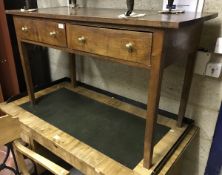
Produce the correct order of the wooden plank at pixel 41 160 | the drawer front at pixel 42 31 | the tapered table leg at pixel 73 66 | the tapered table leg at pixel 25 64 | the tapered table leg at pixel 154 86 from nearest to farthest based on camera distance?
the tapered table leg at pixel 154 86 → the wooden plank at pixel 41 160 → the drawer front at pixel 42 31 → the tapered table leg at pixel 25 64 → the tapered table leg at pixel 73 66

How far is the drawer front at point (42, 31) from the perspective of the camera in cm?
99

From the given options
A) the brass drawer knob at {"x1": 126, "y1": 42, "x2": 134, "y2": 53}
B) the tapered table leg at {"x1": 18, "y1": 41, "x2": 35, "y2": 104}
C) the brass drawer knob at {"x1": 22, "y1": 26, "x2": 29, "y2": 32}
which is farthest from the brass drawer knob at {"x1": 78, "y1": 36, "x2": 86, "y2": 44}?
the tapered table leg at {"x1": 18, "y1": 41, "x2": 35, "y2": 104}

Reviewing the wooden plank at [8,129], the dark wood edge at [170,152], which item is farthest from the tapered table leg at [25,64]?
the dark wood edge at [170,152]

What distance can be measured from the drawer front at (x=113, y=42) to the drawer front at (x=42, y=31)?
6cm

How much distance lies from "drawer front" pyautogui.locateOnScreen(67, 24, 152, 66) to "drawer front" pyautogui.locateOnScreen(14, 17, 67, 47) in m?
0.06

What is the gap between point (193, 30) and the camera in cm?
86

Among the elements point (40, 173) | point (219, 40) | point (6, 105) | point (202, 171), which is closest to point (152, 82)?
point (219, 40)

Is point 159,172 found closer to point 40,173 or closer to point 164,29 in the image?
point 164,29

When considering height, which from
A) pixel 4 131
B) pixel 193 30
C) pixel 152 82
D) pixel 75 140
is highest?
pixel 193 30

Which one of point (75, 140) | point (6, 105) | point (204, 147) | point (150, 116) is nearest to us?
point (150, 116)

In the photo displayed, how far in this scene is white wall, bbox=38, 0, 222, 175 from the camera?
3.40 ft

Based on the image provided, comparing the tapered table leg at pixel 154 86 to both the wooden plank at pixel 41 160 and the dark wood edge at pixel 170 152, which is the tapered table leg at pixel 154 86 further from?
the wooden plank at pixel 41 160

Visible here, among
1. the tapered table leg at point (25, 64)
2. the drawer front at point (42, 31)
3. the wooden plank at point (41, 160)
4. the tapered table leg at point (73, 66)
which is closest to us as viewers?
the wooden plank at point (41, 160)

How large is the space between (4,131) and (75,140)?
32 centimetres
